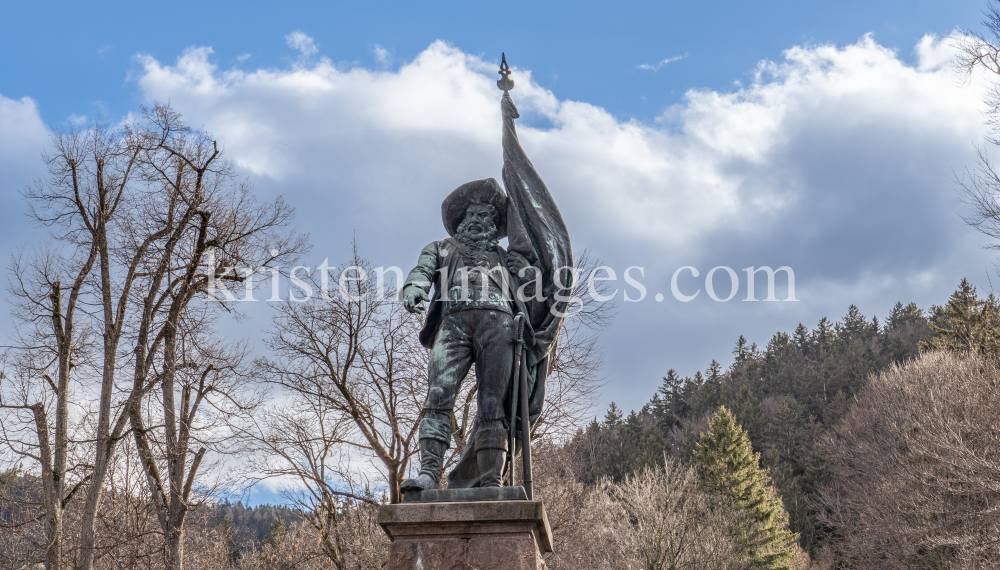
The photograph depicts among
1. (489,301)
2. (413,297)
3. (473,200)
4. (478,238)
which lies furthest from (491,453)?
(473,200)

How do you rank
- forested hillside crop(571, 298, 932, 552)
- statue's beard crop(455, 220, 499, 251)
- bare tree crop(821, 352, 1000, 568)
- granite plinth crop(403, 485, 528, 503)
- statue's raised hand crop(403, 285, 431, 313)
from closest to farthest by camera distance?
1. granite plinth crop(403, 485, 528, 503)
2. statue's raised hand crop(403, 285, 431, 313)
3. statue's beard crop(455, 220, 499, 251)
4. bare tree crop(821, 352, 1000, 568)
5. forested hillside crop(571, 298, 932, 552)

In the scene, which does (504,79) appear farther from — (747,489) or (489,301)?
(747,489)

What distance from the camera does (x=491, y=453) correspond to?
4910 millimetres

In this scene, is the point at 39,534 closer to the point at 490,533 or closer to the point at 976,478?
the point at 490,533

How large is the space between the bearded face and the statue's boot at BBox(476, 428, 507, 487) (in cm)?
138

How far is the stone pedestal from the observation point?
427 cm

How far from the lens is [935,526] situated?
20.8 m

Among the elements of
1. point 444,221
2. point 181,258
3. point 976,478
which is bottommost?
point 976,478

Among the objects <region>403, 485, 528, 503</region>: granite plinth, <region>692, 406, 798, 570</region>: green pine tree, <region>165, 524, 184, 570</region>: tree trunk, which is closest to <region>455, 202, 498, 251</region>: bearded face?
<region>403, 485, 528, 503</region>: granite plinth

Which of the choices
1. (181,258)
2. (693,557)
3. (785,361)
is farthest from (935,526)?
(785,361)

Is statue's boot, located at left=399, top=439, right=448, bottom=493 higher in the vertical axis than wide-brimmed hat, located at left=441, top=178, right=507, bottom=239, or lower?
lower

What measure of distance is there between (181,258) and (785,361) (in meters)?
59.9

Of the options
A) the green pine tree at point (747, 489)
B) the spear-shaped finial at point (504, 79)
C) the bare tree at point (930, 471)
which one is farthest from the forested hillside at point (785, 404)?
the spear-shaped finial at point (504, 79)

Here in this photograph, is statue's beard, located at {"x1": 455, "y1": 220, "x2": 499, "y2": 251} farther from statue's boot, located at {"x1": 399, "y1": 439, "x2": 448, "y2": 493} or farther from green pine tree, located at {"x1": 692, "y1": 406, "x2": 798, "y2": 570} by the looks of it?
green pine tree, located at {"x1": 692, "y1": 406, "x2": 798, "y2": 570}
